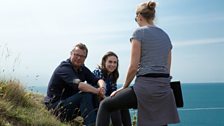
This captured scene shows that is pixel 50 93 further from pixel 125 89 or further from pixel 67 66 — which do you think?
pixel 125 89

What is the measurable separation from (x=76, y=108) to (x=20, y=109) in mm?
815

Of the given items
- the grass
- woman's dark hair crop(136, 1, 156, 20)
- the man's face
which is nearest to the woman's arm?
woman's dark hair crop(136, 1, 156, 20)

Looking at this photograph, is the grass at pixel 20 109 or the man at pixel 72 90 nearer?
the grass at pixel 20 109

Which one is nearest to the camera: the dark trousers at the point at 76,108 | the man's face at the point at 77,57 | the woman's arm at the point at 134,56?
the woman's arm at the point at 134,56

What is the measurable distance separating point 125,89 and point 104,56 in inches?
81.6

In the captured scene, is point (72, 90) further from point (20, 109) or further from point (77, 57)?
point (20, 109)

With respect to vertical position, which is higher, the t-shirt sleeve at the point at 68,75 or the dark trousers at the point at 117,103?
the t-shirt sleeve at the point at 68,75

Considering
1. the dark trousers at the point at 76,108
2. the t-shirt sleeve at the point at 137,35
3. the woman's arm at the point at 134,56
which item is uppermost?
the t-shirt sleeve at the point at 137,35

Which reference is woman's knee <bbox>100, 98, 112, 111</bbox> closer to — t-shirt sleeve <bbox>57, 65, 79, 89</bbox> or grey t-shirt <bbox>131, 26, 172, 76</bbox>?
grey t-shirt <bbox>131, 26, 172, 76</bbox>

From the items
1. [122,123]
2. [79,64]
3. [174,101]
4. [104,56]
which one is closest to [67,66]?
[79,64]

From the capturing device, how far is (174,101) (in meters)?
5.00

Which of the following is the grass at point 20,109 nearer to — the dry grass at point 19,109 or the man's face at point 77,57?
the dry grass at point 19,109

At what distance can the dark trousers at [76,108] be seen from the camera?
238 inches

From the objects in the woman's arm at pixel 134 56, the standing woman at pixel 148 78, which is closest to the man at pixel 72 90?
the standing woman at pixel 148 78
